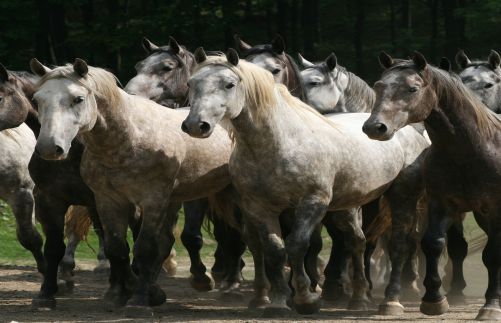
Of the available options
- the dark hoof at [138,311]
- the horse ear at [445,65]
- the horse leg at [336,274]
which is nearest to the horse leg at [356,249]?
the horse leg at [336,274]

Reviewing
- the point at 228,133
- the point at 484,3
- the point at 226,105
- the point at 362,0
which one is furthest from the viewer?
the point at 362,0

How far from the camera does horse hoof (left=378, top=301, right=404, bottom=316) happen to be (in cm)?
961

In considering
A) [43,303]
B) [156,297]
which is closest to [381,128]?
[156,297]

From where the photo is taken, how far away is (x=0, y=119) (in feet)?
33.0

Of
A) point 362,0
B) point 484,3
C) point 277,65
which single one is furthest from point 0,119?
point 362,0

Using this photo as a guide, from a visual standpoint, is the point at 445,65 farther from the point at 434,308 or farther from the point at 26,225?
the point at 26,225

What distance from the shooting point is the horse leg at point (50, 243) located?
31.9 feet

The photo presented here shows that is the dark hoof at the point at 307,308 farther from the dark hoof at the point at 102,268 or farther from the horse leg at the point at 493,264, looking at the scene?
the dark hoof at the point at 102,268

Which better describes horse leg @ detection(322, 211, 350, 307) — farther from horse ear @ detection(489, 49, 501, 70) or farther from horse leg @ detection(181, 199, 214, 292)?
horse ear @ detection(489, 49, 501, 70)

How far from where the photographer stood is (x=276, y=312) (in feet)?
29.5

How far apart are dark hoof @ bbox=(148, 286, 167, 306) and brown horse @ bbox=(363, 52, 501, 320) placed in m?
2.22

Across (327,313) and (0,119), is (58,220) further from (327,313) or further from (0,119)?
(327,313)

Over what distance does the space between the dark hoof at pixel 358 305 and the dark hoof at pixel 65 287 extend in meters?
2.88

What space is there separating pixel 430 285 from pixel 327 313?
0.92 metres
